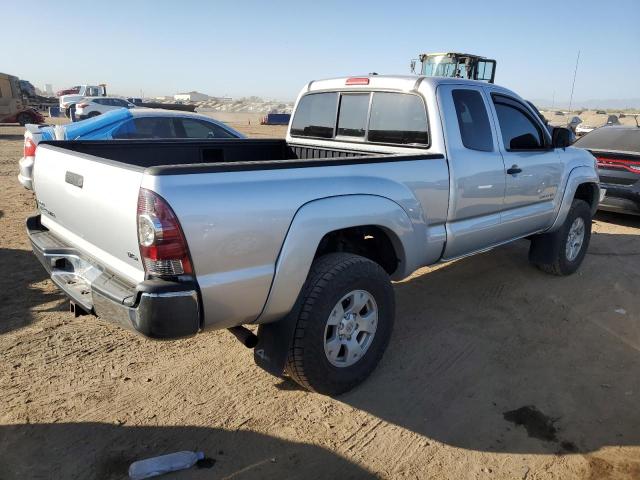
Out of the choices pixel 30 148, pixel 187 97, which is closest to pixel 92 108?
pixel 30 148

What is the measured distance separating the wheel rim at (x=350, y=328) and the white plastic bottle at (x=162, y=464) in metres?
0.95

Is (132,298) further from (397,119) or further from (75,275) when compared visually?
(397,119)

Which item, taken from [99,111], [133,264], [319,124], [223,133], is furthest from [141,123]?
[99,111]

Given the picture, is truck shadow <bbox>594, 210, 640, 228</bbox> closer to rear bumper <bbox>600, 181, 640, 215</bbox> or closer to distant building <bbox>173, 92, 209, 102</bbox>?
rear bumper <bbox>600, 181, 640, 215</bbox>

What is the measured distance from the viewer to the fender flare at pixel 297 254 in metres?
2.62

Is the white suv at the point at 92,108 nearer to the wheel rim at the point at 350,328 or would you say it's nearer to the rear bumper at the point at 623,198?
the rear bumper at the point at 623,198

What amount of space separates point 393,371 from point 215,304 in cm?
162

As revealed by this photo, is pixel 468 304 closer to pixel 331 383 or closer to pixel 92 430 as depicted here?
pixel 331 383

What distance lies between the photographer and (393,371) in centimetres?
346

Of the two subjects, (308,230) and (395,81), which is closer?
(308,230)

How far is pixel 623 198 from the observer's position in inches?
305

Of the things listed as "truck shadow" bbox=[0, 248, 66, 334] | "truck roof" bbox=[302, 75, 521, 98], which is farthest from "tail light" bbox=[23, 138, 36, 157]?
"truck roof" bbox=[302, 75, 521, 98]

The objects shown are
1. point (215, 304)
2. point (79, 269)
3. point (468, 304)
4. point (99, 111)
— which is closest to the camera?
point (215, 304)

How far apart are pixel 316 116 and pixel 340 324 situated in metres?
2.49
